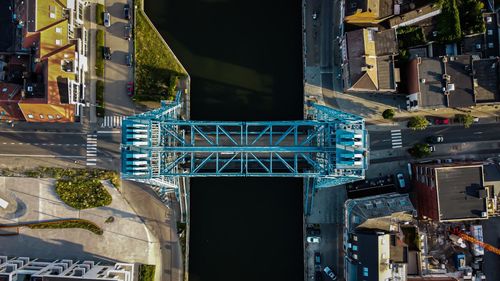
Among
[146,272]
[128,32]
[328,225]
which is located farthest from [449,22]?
[146,272]

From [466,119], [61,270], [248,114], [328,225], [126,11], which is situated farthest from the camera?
[248,114]

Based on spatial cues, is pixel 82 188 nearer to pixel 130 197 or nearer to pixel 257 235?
pixel 130 197

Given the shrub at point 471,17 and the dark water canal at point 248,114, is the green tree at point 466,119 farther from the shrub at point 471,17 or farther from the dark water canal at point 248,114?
the dark water canal at point 248,114

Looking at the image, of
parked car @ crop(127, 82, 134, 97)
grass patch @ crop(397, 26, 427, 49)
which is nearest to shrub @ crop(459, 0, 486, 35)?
grass patch @ crop(397, 26, 427, 49)

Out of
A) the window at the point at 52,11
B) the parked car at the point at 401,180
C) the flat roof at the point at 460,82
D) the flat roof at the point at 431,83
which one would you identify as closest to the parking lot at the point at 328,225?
the parked car at the point at 401,180

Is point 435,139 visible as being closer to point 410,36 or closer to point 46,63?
point 410,36

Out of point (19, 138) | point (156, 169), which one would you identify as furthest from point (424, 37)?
point (19, 138)

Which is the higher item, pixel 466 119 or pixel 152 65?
pixel 152 65
